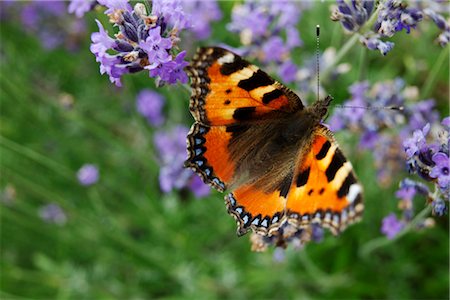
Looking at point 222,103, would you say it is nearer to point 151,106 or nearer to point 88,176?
point 88,176

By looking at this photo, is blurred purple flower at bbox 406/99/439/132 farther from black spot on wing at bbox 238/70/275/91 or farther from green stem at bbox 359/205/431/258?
black spot on wing at bbox 238/70/275/91

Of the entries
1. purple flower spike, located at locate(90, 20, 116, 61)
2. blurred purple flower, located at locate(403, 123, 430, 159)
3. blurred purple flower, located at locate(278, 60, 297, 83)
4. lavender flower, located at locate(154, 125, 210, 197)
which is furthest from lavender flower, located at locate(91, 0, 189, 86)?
lavender flower, located at locate(154, 125, 210, 197)

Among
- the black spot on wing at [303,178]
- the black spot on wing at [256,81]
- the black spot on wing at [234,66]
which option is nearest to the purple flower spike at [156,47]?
the black spot on wing at [234,66]

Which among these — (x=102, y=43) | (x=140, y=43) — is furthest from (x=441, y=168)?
(x=102, y=43)

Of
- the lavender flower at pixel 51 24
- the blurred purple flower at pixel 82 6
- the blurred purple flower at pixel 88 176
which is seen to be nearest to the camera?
the blurred purple flower at pixel 82 6

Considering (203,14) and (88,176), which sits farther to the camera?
(203,14)

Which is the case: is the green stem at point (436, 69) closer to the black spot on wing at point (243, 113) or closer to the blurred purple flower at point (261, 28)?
the blurred purple flower at point (261, 28)

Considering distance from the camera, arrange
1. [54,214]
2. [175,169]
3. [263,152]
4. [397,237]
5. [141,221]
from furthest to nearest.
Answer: [141,221] → [54,214] → [175,169] → [397,237] → [263,152]
